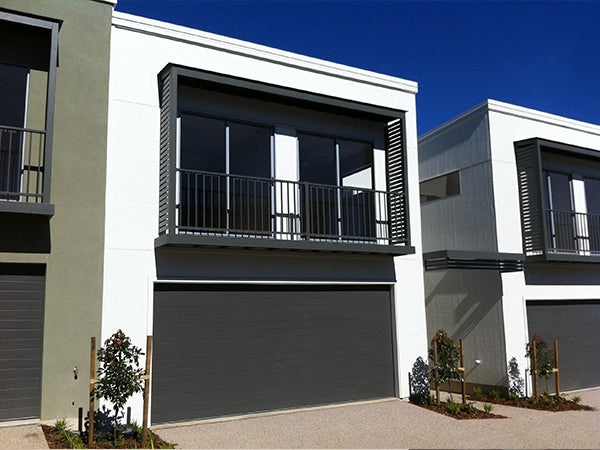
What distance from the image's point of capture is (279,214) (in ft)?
34.7

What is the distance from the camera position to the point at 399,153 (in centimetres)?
1132

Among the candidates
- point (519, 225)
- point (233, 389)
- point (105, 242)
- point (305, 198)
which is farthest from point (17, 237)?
point (519, 225)

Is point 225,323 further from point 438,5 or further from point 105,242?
point 438,5

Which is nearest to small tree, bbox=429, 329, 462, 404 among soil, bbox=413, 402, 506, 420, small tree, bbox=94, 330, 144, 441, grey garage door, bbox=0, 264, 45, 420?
soil, bbox=413, 402, 506, 420

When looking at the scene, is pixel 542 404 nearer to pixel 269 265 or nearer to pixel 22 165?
pixel 269 265

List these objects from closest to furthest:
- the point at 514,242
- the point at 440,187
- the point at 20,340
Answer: the point at 20,340
the point at 514,242
the point at 440,187

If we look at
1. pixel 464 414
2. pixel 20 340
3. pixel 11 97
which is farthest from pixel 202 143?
pixel 464 414

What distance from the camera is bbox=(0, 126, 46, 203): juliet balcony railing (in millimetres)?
8461

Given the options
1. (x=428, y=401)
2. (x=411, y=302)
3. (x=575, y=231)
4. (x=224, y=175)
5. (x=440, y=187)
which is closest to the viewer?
(x=224, y=175)

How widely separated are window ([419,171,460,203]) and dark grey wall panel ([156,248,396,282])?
12.3 feet

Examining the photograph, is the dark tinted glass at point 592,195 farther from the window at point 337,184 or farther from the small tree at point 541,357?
the window at point 337,184

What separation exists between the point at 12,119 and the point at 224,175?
3429 mm

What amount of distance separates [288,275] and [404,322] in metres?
2.70

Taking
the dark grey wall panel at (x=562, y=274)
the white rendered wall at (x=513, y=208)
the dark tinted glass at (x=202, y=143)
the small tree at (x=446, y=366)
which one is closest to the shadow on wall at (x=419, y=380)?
the small tree at (x=446, y=366)
